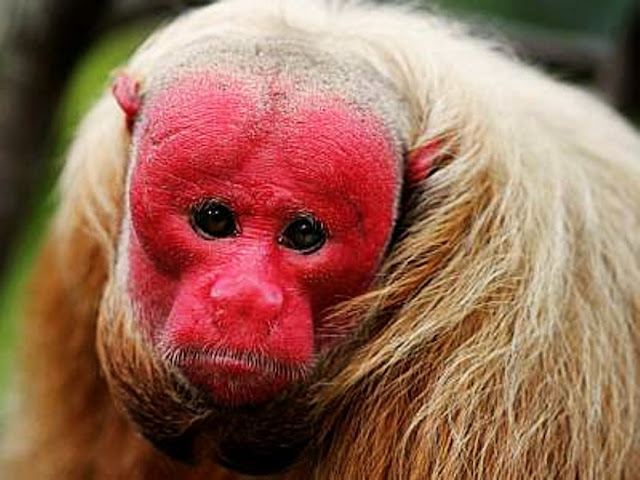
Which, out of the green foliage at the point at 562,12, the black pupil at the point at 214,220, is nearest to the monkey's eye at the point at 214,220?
the black pupil at the point at 214,220

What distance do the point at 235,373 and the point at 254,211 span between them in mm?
276

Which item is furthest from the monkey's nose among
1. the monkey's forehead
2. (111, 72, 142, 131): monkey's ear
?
(111, 72, 142, 131): monkey's ear

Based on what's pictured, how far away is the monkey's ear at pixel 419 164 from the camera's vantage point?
9.95 ft

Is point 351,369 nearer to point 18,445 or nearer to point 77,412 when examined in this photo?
point 77,412

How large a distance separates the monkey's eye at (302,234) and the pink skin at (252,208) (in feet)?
0.03

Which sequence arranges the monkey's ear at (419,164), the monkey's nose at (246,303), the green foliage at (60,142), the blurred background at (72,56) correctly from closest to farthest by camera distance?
the monkey's nose at (246,303) → the monkey's ear at (419,164) → the blurred background at (72,56) → the green foliage at (60,142)

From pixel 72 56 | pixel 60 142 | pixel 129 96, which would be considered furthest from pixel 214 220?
pixel 60 142

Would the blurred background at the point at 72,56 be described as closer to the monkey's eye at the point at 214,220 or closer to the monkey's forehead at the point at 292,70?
the monkey's forehead at the point at 292,70

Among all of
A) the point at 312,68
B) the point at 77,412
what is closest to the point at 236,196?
the point at 312,68

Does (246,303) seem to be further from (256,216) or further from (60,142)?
(60,142)

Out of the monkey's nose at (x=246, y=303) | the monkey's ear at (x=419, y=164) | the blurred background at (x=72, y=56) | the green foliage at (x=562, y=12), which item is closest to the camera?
the monkey's nose at (x=246, y=303)

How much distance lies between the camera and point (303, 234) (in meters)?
2.87

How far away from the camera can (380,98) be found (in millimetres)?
3012

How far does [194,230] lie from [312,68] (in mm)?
357
